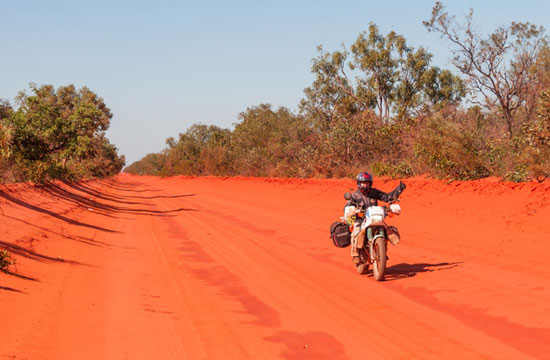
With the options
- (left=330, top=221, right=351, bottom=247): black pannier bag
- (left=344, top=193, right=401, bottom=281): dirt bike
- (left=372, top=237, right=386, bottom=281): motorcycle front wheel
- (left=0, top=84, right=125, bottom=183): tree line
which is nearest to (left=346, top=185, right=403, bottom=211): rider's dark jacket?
(left=344, top=193, right=401, bottom=281): dirt bike

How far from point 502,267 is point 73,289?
769 centimetres

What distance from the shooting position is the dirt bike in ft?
30.1

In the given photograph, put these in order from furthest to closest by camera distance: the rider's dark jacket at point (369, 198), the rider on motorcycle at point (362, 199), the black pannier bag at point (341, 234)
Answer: the black pannier bag at point (341, 234)
the rider's dark jacket at point (369, 198)
the rider on motorcycle at point (362, 199)

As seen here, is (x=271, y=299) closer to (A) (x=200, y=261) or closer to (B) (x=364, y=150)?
(A) (x=200, y=261)

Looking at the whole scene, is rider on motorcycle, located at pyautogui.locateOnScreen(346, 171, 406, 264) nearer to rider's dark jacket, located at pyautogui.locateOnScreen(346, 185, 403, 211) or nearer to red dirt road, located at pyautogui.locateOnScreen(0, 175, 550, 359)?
rider's dark jacket, located at pyautogui.locateOnScreen(346, 185, 403, 211)

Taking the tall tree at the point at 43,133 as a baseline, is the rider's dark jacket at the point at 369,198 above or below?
below

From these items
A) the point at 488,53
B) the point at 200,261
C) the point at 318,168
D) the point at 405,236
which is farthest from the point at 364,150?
the point at 200,261

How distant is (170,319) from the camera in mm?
6805

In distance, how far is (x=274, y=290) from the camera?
864 cm

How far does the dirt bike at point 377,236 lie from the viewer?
917cm

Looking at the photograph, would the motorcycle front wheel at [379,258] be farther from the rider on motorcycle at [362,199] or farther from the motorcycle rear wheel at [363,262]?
the motorcycle rear wheel at [363,262]

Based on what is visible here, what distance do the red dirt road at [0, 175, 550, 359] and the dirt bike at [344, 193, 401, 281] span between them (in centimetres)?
36

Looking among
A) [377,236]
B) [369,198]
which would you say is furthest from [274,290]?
[369,198]

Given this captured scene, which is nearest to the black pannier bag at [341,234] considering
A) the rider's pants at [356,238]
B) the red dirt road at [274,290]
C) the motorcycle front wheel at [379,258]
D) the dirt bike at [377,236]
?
the rider's pants at [356,238]
